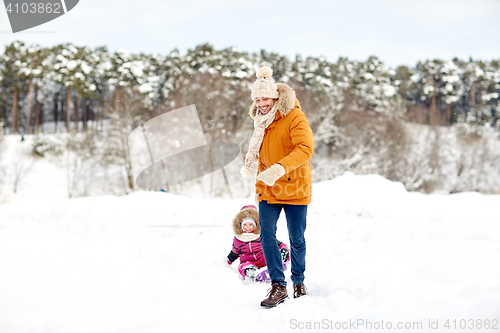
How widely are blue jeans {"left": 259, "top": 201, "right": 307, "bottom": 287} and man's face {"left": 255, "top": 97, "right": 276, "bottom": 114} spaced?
0.73 meters

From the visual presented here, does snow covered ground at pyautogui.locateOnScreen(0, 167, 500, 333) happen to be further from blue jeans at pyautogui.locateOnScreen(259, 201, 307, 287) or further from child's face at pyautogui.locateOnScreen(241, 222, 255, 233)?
child's face at pyautogui.locateOnScreen(241, 222, 255, 233)

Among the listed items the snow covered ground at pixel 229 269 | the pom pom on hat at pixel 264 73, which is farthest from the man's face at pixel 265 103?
the snow covered ground at pixel 229 269

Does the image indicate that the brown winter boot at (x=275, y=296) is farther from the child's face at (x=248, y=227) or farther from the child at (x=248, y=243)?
the child's face at (x=248, y=227)

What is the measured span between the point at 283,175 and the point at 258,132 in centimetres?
47

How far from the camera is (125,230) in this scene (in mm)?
5012

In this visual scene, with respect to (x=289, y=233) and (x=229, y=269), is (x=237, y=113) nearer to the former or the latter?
(x=229, y=269)

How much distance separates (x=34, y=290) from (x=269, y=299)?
1932 millimetres

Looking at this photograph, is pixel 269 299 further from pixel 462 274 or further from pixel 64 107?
pixel 64 107

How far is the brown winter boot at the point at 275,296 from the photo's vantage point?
2518 mm

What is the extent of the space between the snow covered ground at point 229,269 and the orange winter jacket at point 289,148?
2.58 ft

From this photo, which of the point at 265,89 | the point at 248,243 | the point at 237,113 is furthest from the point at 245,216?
the point at 237,113

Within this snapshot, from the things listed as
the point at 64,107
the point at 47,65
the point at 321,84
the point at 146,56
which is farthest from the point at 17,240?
the point at 64,107

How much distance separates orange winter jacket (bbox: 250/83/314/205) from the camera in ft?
7.95

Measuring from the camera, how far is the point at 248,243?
3.61 metres
